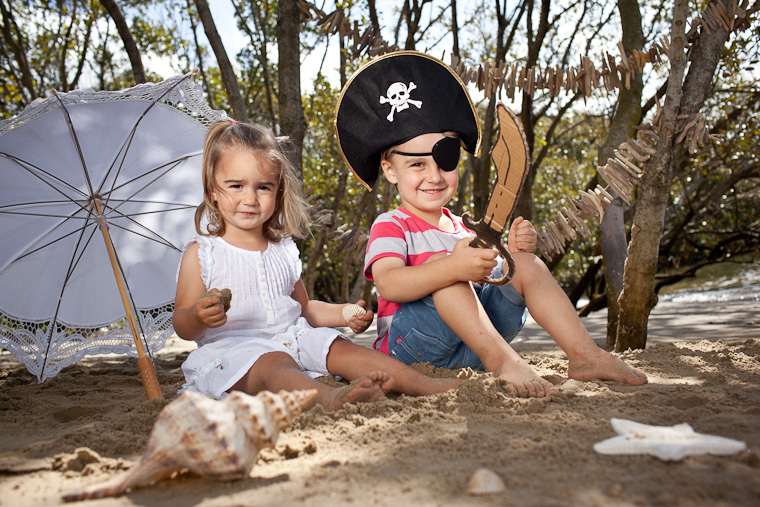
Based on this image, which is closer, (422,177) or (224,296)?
(224,296)

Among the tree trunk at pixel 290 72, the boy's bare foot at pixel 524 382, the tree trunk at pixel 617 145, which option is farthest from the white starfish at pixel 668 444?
the tree trunk at pixel 290 72

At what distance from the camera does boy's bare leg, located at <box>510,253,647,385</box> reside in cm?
214

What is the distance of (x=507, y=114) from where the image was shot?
72.1 inches

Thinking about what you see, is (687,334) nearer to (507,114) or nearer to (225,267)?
(507,114)

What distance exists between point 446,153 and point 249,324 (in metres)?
1.12

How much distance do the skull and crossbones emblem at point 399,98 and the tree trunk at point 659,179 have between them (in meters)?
1.25

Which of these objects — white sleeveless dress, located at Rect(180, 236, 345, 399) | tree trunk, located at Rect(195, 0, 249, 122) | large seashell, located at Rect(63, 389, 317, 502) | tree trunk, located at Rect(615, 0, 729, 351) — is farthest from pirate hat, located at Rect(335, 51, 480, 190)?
tree trunk, located at Rect(195, 0, 249, 122)

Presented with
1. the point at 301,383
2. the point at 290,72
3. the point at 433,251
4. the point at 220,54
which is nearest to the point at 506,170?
the point at 433,251

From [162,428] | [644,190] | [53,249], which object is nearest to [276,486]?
[162,428]

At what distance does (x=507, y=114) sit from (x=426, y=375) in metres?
1.02

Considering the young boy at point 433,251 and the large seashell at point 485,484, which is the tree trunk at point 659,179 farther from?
the large seashell at point 485,484

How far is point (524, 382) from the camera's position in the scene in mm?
1966

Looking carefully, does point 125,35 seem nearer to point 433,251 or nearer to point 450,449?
point 433,251

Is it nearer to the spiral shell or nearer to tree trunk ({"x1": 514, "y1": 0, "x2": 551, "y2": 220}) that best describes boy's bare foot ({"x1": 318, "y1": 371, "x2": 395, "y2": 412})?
the spiral shell
